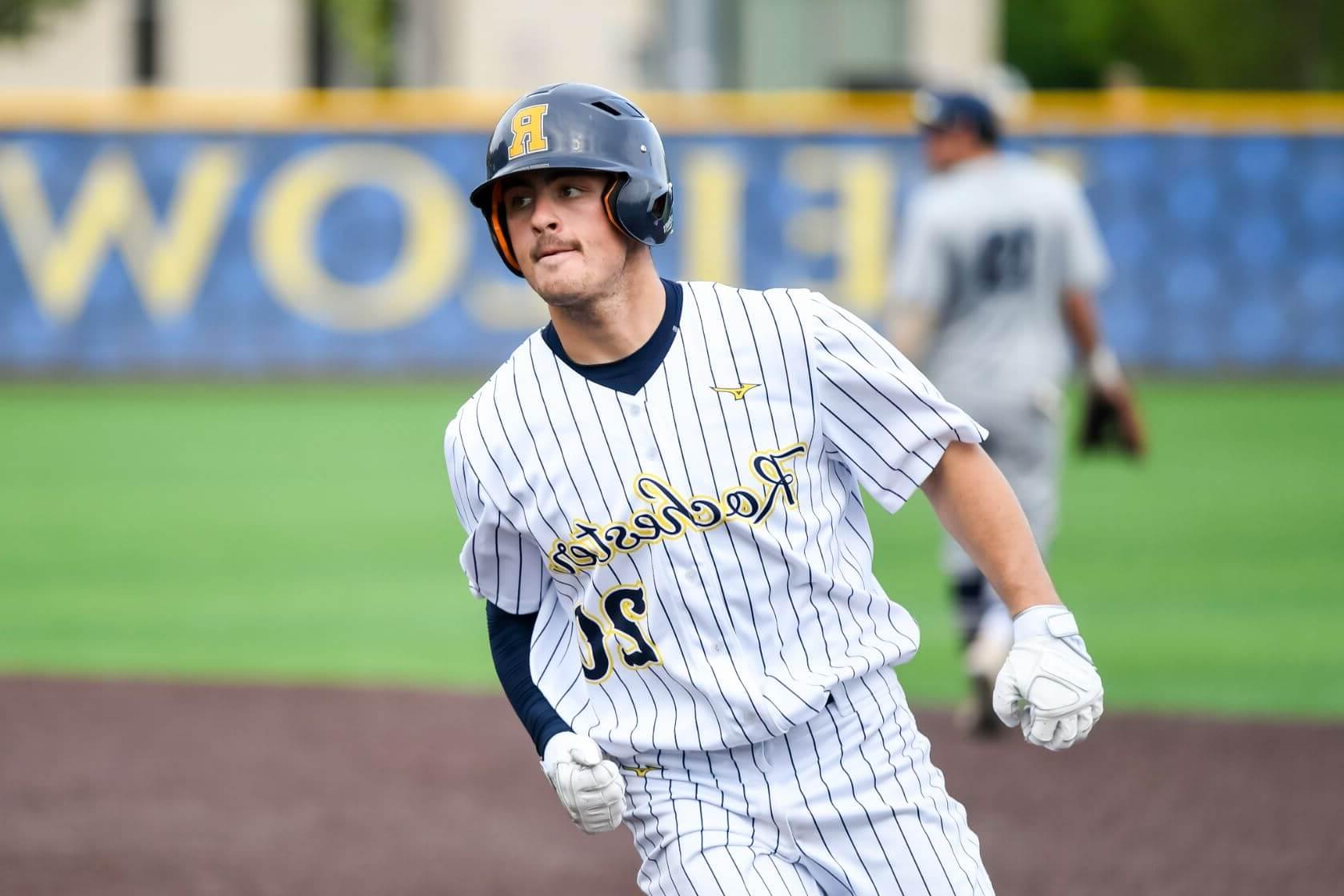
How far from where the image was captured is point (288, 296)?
18.9m

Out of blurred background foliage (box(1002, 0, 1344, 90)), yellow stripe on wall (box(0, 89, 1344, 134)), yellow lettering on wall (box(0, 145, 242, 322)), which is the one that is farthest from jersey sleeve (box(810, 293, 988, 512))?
blurred background foliage (box(1002, 0, 1344, 90))

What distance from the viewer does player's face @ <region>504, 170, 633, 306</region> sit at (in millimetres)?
3004

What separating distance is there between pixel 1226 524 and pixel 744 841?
28.2 feet

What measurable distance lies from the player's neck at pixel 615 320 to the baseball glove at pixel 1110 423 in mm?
4746

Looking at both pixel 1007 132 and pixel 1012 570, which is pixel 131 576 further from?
pixel 1007 132

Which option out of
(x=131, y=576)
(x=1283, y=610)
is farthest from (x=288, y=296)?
(x=1283, y=610)

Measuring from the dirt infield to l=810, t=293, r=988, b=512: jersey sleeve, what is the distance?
7.92ft

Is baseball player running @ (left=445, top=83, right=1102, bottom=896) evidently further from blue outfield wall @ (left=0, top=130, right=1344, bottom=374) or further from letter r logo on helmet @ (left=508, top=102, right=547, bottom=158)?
blue outfield wall @ (left=0, top=130, right=1344, bottom=374)

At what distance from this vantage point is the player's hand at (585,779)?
9.87 feet

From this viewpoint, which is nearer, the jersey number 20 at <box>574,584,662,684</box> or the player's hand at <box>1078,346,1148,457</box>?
the jersey number 20 at <box>574,584,662,684</box>

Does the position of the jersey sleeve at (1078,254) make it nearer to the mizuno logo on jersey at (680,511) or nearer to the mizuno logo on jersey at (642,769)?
the mizuno logo on jersey at (680,511)

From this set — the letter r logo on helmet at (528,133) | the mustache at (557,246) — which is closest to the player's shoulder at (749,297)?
the mustache at (557,246)

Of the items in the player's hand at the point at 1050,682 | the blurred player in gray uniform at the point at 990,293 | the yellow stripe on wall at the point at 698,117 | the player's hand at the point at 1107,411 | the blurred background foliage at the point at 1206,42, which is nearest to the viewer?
the player's hand at the point at 1050,682

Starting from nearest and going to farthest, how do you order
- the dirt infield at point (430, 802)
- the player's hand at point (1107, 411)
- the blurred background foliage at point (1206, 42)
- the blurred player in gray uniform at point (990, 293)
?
the dirt infield at point (430, 802)
the blurred player in gray uniform at point (990, 293)
the player's hand at point (1107, 411)
the blurred background foliage at point (1206, 42)
